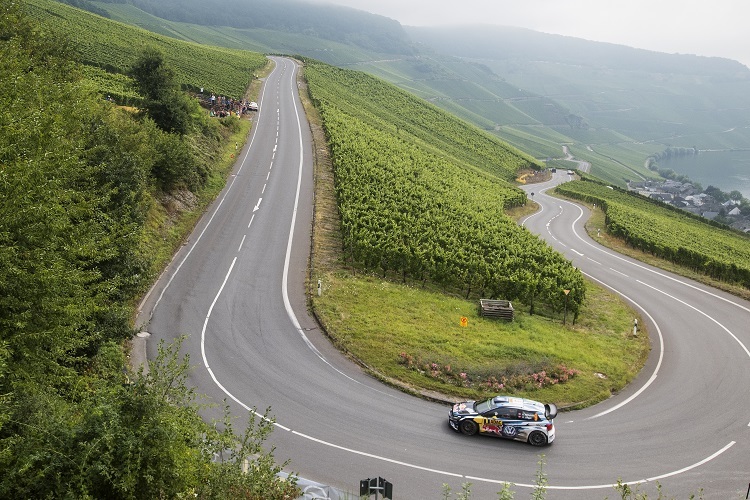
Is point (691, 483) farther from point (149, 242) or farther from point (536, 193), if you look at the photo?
point (536, 193)

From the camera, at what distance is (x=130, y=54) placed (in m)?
78.2

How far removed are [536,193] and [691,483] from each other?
80.0m

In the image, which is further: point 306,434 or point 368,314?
point 368,314

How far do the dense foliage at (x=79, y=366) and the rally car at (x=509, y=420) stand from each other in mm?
6998

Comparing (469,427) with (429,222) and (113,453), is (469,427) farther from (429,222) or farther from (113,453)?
(429,222)

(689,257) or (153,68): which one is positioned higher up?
(153,68)

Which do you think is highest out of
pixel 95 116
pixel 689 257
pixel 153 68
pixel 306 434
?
pixel 153 68

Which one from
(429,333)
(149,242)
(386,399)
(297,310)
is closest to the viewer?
(386,399)

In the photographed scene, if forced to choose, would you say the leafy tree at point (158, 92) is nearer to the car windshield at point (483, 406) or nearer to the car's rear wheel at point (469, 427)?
the car windshield at point (483, 406)

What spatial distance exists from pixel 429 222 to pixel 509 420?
21.8 m

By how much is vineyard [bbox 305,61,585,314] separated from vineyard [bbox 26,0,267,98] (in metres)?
16.1

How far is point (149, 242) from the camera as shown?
3028 cm

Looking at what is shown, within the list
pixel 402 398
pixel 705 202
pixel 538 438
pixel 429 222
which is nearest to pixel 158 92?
pixel 429 222

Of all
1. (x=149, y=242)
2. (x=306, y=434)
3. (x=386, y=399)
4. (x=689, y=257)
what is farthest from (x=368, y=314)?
(x=689, y=257)
